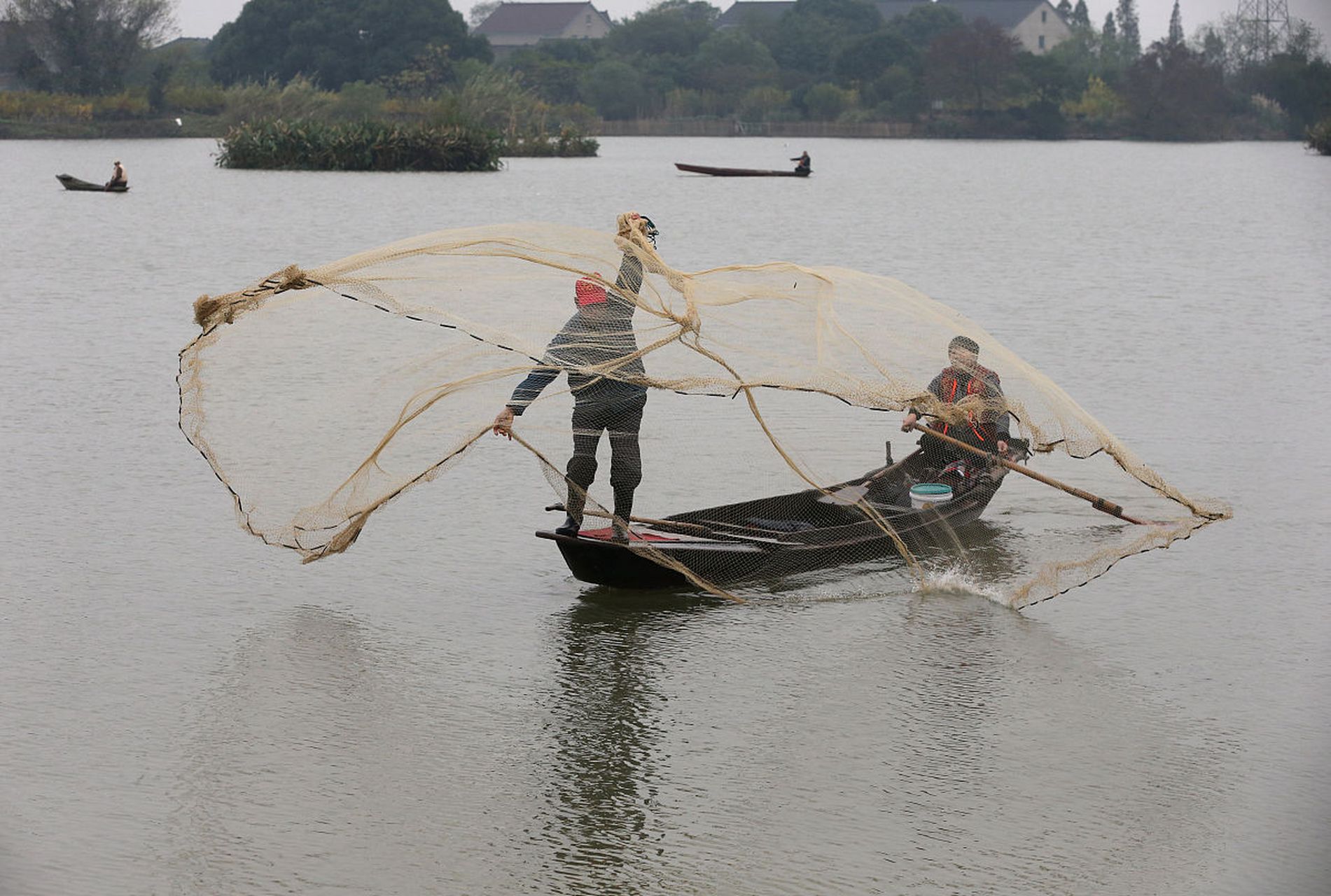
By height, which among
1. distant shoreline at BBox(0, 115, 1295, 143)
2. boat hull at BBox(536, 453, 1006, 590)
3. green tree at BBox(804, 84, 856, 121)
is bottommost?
boat hull at BBox(536, 453, 1006, 590)

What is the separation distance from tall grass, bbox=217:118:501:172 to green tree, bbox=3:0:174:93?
35.3m

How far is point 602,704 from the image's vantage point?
23.9ft

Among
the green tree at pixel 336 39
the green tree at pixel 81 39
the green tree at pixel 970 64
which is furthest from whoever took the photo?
the green tree at pixel 970 64

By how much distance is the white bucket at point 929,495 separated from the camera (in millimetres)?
9938

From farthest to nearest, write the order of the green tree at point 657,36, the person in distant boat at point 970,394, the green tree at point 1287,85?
the green tree at point 657,36 → the green tree at point 1287,85 → the person in distant boat at point 970,394

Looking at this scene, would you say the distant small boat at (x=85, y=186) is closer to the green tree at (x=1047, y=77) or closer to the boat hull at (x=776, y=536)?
the boat hull at (x=776, y=536)

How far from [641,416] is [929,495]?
188 cm

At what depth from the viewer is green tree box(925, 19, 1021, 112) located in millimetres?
107625

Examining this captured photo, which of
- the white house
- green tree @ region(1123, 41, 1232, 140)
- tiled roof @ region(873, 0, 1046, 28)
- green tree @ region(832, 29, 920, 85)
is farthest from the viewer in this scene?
the white house

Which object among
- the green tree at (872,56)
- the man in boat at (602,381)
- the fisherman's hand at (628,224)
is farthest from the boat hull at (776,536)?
the green tree at (872,56)

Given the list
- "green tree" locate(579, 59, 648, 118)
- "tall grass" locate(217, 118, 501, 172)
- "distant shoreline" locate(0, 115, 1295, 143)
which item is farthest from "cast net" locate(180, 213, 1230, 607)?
"green tree" locate(579, 59, 648, 118)

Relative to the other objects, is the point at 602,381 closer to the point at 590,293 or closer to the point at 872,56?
the point at 590,293

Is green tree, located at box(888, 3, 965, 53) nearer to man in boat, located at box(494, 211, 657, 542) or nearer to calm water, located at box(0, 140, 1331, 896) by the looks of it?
calm water, located at box(0, 140, 1331, 896)

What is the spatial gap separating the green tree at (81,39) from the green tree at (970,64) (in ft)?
167
